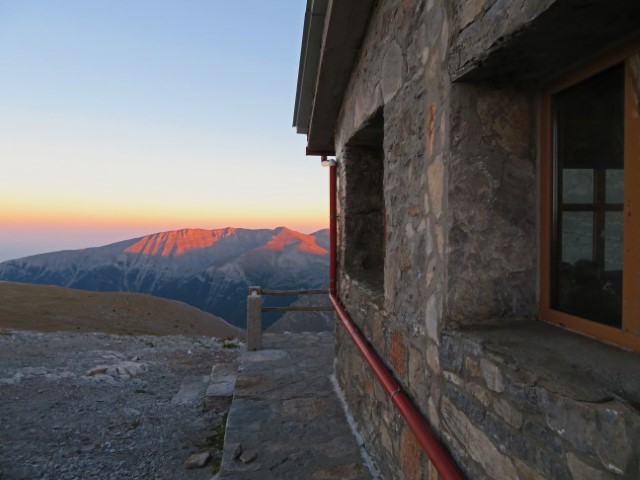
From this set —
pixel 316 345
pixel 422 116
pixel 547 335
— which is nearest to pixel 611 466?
pixel 547 335

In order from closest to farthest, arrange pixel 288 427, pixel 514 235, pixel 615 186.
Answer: pixel 615 186 < pixel 514 235 < pixel 288 427

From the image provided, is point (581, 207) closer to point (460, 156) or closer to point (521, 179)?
point (521, 179)

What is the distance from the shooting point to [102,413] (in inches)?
204

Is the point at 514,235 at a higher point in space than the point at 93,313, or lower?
higher

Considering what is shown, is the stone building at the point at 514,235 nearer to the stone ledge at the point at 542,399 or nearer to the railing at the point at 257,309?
the stone ledge at the point at 542,399

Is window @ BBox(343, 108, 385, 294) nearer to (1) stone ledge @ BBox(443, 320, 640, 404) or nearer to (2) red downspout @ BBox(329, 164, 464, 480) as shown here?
(2) red downspout @ BBox(329, 164, 464, 480)

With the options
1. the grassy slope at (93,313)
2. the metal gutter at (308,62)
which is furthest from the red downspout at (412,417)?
the grassy slope at (93,313)

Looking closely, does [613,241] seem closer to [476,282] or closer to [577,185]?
[577,185]

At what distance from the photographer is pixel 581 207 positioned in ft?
5.32

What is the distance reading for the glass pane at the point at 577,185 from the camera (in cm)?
158

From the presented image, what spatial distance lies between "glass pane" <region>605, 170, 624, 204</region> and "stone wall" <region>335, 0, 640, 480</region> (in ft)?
1.27

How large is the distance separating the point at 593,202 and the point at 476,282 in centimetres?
55

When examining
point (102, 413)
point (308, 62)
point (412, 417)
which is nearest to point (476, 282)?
point (412, 417)

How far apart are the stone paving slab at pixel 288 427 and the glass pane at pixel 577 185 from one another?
2419mm
